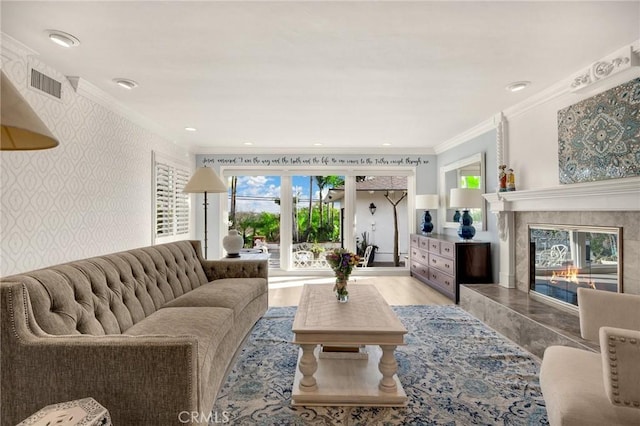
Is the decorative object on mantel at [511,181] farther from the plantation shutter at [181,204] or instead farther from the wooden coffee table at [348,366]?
the plantation shutter at [181,204]

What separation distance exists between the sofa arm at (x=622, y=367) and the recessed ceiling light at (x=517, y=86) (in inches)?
99.9

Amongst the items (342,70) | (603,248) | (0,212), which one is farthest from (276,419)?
(603,248)

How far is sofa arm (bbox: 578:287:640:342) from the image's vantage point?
73.3 inches

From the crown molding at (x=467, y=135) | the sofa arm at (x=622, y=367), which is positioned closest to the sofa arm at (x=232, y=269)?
the sofa arm at (x=622, y=367)

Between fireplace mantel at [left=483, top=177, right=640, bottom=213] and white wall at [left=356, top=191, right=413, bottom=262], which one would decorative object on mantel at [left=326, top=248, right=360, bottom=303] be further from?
white wall at [left=356, top=191, right=413, bottom=262]

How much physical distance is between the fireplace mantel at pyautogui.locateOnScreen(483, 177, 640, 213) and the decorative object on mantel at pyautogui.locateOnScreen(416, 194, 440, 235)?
1820mm

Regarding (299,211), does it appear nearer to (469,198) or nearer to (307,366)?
(469,198)

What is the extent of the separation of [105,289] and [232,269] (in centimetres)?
171

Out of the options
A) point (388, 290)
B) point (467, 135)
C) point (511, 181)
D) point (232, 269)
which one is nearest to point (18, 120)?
point (232, 269)

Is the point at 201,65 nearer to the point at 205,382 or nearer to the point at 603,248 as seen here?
the point at 205,382

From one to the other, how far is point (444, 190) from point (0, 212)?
580cm

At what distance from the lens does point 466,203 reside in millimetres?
4605

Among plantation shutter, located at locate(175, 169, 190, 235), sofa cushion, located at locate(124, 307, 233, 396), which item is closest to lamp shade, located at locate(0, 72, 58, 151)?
sofa cushion, located at locate(124, 307, 233, 396)

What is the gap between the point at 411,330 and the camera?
344 centimetres
